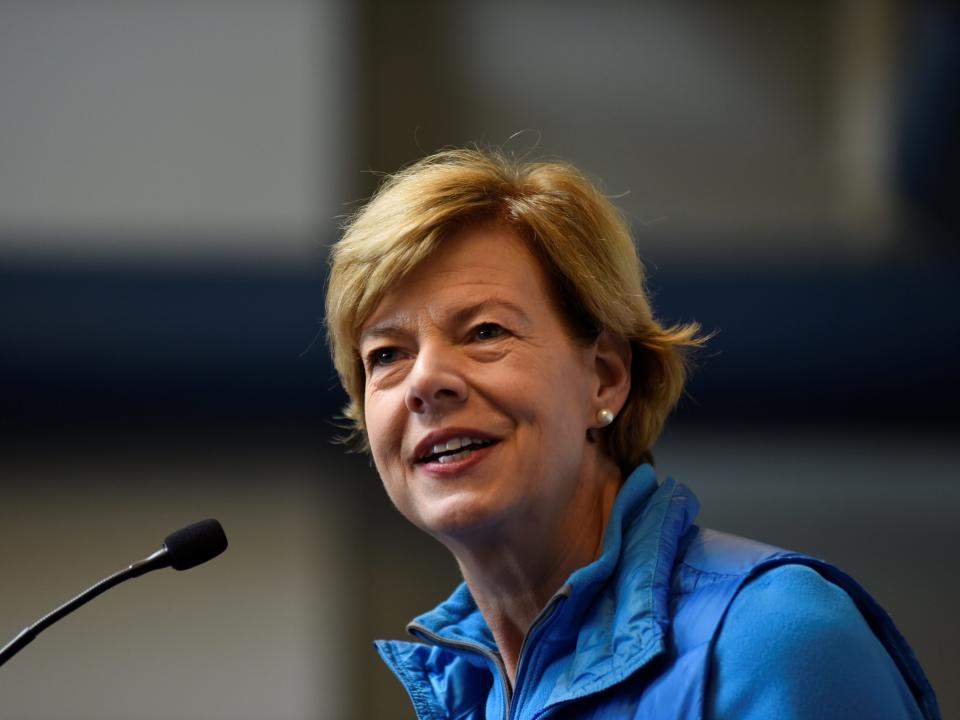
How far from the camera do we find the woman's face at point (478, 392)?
1.28 meters

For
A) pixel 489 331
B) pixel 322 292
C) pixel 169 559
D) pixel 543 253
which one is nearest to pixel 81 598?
pixel 169 559

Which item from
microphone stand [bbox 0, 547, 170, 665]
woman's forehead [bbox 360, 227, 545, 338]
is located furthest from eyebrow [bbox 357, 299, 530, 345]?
microphone stand [bbox 0, 547, 170, 665]

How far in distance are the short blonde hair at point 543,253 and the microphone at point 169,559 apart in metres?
0.28

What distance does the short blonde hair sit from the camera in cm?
136

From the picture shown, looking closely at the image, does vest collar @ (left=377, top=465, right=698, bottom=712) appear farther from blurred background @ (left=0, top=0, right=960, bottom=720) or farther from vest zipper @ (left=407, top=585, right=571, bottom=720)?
blurred background @ (left=0, top=0, right=960, bottom=720)

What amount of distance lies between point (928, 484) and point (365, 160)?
1970 millimetres

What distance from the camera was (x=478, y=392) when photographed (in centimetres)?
129

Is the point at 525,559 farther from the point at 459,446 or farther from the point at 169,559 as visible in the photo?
the point at 169,559

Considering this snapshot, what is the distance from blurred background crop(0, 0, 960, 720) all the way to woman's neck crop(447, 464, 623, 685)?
1985 mm

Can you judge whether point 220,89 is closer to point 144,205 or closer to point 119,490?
point 144,205

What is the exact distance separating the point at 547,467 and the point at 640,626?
8.0 inches

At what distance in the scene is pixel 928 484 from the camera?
367 centimetres

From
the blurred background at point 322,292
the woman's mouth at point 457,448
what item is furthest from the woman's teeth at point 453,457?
the blurred background at point 322,292

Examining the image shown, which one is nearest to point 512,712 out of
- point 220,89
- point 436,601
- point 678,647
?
point 678,647
